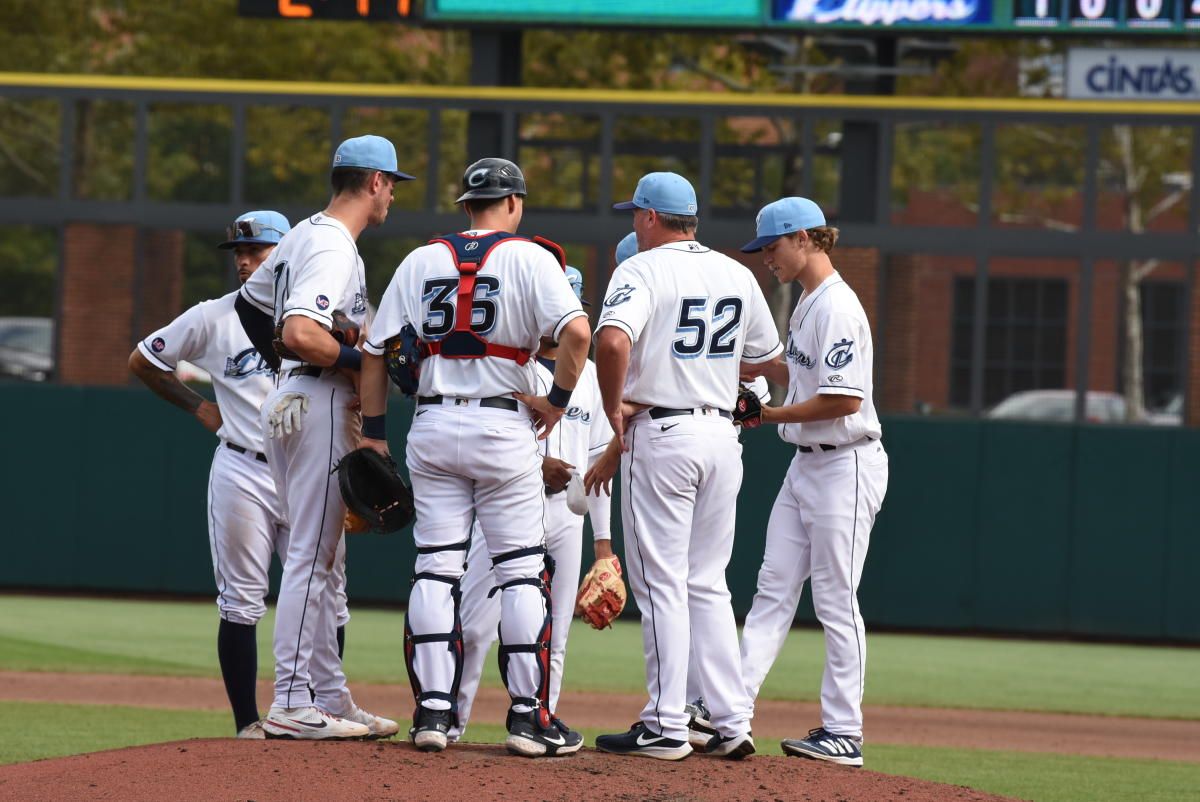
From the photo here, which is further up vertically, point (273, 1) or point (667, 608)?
point (273, 1)

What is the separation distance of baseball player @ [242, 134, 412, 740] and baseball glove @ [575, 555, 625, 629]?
0.86 m

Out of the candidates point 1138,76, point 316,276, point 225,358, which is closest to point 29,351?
point 225,358

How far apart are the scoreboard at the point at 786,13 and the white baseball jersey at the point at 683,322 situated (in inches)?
321

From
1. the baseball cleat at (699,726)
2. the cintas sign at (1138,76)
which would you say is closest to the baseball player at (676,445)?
the baseball cleat at (699,726)

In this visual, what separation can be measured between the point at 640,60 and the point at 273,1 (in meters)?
9.71

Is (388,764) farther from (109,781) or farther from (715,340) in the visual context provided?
(715,340)

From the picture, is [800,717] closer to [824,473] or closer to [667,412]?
[824,473]

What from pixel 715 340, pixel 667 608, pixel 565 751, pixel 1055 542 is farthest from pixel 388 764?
pixel 1055 542

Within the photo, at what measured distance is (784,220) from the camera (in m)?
5.87

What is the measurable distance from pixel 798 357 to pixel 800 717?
3.74 meters

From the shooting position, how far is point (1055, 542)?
13312 mm

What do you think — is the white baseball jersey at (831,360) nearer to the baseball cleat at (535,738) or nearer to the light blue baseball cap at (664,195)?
the light blue baseball cap at (664,195)

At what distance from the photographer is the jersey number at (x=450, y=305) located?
5211mm

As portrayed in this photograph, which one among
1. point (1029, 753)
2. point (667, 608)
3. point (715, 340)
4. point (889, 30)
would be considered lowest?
point (1029, 753)
